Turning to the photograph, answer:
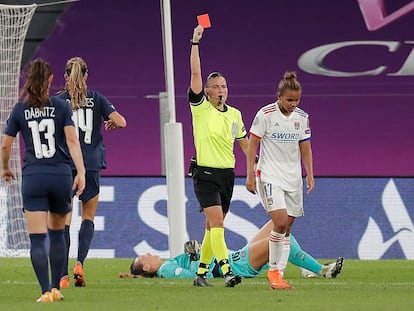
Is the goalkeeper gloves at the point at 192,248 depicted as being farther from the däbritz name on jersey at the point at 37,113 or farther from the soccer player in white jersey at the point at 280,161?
the däbritz name on jersey at the point at 37,113

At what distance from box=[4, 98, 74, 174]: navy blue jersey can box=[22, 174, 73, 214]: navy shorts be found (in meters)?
0.04

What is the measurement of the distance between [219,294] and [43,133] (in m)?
1.99

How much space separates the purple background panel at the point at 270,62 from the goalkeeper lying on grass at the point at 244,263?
1068 centimetres

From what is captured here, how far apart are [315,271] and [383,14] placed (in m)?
11.4

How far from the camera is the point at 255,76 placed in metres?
23.8

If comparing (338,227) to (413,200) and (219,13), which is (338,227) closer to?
(413,200)

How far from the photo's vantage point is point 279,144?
11.4 metres

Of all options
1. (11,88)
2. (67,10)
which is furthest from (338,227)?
(67,10)

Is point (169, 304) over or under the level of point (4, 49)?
under

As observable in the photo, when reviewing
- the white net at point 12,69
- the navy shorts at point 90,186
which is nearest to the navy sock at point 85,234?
the navy shorts at point 90,186

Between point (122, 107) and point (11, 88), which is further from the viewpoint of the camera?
point (122, 107)

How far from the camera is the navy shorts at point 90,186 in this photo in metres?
11.7

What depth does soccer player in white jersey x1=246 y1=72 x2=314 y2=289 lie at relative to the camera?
11242 millimetres

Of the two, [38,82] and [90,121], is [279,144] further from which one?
[38,82]
